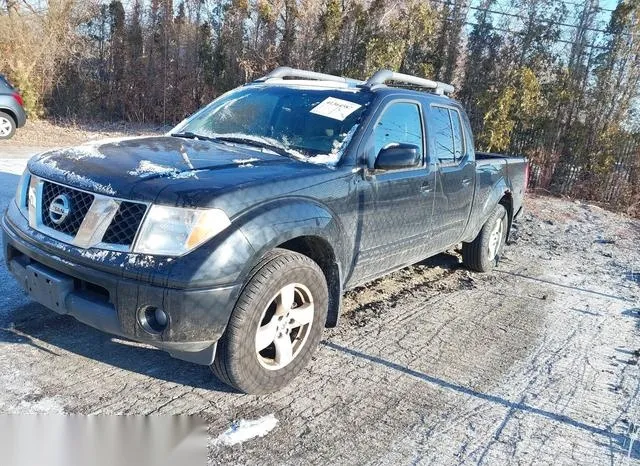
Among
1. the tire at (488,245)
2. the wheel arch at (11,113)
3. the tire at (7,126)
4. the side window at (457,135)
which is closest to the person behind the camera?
the side window at (457,135)

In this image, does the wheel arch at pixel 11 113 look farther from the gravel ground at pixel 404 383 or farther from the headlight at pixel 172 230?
the headlight at pixel 172 230

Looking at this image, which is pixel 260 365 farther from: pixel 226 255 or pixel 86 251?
pixel 86 251

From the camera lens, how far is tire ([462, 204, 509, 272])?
595cm

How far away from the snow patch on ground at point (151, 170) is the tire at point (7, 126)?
37.9 ft

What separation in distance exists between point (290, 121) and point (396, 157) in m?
0.85

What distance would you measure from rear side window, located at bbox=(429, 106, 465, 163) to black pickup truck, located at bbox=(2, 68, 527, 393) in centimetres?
11

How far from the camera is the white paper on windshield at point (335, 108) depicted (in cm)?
388

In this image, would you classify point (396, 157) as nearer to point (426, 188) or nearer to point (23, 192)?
point (426, 188)

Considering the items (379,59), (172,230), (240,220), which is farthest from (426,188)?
(379,59)

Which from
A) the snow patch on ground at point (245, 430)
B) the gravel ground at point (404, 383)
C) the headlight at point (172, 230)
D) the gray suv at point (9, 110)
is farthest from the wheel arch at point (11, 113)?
the snow patch on ground at point (245, 430)

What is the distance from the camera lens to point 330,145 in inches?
145

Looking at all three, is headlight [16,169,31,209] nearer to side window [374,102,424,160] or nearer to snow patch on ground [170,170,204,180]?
snow patch on ground [170,170,204,180]

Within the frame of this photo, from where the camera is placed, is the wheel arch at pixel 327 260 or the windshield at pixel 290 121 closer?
the wheel arch at pixel 327 260

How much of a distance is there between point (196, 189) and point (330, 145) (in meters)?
1.26
